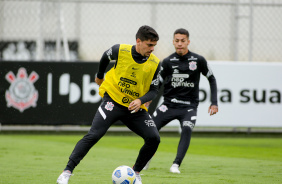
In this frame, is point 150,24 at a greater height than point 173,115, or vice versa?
point 150,24

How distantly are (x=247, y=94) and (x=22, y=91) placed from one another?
5711 millimetres

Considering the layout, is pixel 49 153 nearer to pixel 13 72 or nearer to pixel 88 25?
pixel 13 72

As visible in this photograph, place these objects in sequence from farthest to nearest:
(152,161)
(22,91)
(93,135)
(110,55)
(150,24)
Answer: (150,24), (22,91), (152,161), (110,55), (93,135)

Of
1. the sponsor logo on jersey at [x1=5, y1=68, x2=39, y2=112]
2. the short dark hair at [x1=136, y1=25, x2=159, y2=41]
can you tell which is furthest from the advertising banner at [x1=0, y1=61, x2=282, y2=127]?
the short dark hair at [x1=136, y1=25, x2=159, y2=41]

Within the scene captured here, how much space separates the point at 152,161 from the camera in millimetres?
9820

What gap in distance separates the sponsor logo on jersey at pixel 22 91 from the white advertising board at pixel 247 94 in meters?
3.61

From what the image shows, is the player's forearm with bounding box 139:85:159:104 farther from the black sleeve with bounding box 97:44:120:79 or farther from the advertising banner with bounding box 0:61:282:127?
the advertising banner with bounding box 0:61:282:127

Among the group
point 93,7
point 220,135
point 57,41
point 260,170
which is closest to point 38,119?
point 57,41

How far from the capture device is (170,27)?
50.4 feet

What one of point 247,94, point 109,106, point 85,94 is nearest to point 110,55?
point 109,106

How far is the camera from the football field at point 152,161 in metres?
7.50

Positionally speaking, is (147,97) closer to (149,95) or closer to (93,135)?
(149,95)

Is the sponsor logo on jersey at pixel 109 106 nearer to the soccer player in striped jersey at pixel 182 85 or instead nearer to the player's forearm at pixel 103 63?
the player's forearm at pixel 103 63

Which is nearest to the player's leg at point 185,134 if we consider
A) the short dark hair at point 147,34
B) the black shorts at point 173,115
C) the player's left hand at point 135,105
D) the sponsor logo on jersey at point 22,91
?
the black shorts at point 173,115
